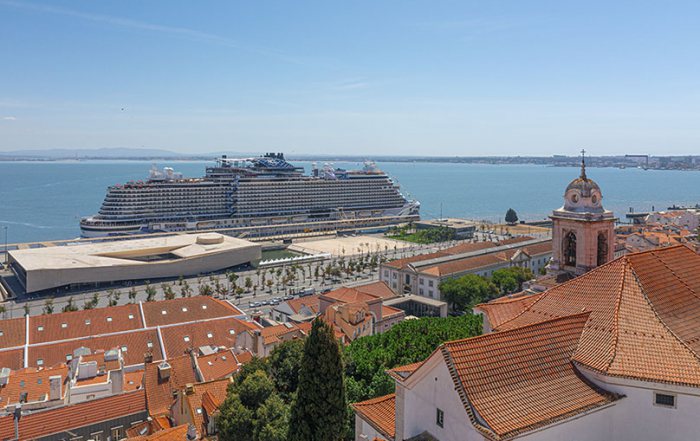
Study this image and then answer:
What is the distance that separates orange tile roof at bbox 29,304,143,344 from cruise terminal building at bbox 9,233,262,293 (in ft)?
67.4

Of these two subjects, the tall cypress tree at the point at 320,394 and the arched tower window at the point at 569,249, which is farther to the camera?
the arched tower window at the point at 569,249

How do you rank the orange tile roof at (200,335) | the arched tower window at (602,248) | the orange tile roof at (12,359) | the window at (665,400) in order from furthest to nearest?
the orange tile roof at (200,335)
the orange tile roof at (12,359)
the arched tower window at (602,248)
the window at (665,400)

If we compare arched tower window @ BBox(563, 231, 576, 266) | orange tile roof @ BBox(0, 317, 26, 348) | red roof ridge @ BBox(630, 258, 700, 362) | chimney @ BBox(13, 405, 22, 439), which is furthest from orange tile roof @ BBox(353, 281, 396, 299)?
red roof ridge @ BBox(630, 258, 700, 362)

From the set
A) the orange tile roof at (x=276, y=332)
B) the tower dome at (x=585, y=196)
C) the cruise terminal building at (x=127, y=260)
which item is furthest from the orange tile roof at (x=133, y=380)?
the cruise terminal building at (x=127, y=260)

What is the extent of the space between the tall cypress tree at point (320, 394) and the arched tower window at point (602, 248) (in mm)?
11403

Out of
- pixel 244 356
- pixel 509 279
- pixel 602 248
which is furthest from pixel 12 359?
pixel 509 279

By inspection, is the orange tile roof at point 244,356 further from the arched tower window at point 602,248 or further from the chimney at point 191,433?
the arched tower window at point 602,248

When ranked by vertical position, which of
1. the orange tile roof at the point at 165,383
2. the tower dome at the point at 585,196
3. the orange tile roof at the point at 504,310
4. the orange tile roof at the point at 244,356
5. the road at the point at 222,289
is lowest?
the road at the point at 222,289

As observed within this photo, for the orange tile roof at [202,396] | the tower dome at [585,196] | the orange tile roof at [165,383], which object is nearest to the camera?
the orange tile roof at [202,396]

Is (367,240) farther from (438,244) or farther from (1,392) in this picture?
(1,392)

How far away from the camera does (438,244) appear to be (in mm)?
79812

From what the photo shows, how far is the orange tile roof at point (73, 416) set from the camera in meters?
18.2

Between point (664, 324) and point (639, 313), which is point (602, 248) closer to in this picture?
point (639, 313)

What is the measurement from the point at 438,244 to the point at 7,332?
59.6 m
